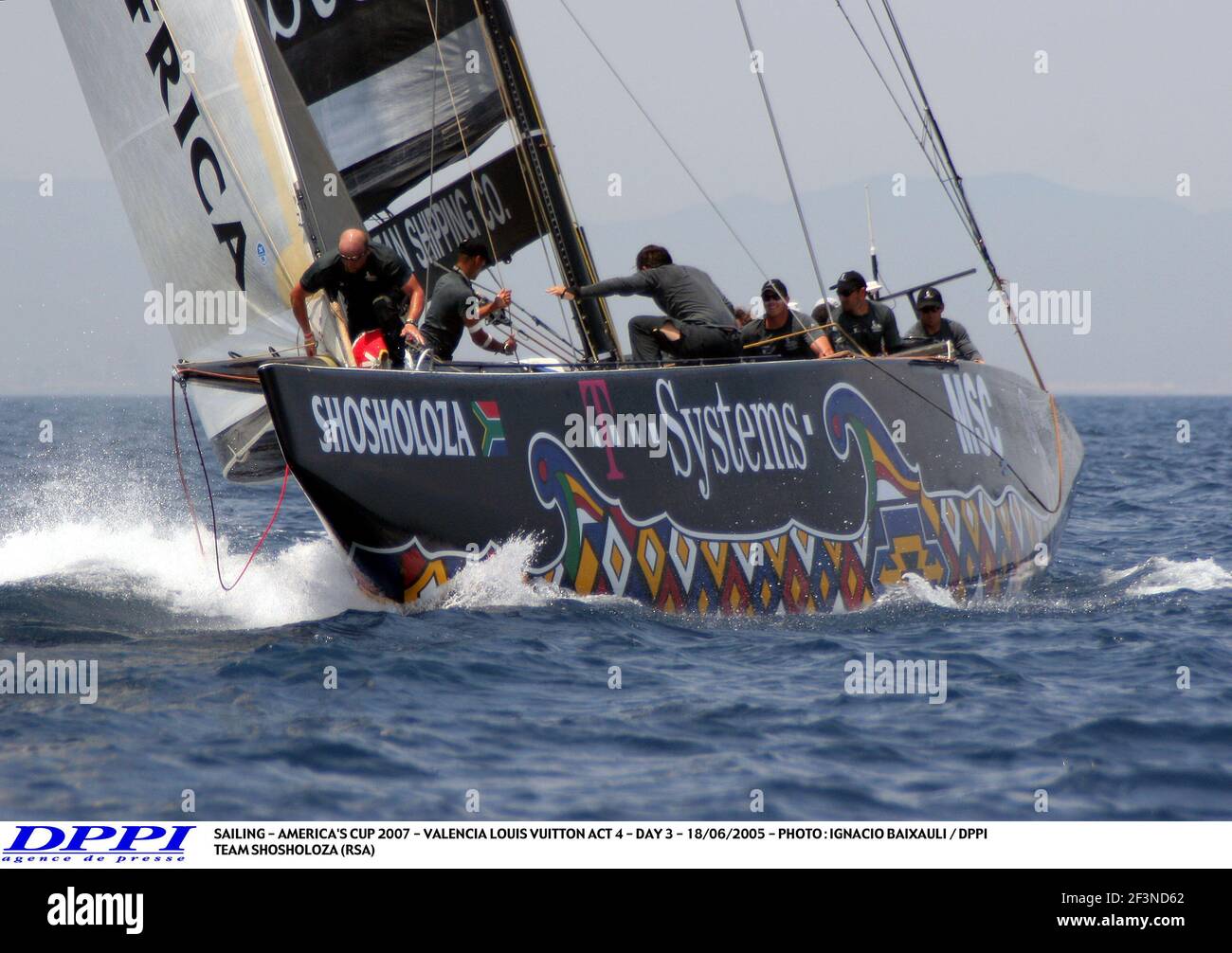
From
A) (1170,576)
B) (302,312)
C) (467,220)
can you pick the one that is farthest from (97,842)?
(1170,576)

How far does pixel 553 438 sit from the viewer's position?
623 centimetres

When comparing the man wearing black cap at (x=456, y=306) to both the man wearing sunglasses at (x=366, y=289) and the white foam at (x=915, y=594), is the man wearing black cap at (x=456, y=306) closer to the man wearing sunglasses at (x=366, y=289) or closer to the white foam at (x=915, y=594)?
the man wearing sunglasses at (x=366, y=289)

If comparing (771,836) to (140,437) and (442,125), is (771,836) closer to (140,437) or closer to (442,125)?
(442,125)

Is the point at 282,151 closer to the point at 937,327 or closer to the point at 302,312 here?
the point at 302,312

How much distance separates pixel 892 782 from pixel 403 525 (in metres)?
2.51

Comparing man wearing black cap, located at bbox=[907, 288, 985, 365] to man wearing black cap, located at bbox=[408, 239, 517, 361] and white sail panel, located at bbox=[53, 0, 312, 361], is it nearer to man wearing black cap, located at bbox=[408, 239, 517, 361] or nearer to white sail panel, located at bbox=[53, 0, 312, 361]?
man wearing black cap, located at bbox=[408, 239, 517, 361]

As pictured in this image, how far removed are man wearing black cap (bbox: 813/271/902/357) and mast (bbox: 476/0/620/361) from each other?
1412mm

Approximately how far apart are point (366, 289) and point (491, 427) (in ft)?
3.37

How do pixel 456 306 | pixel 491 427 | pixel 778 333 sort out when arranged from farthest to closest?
pixel 778 333 → pixel 456 306 → pixel 491 427

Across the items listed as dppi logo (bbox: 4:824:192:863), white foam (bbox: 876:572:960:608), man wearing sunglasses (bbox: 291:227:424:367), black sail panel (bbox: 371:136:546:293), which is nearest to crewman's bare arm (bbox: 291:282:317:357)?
man wearing sunglasses (bbox: 291:227:424:367)

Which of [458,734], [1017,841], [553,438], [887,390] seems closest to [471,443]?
[553,438]

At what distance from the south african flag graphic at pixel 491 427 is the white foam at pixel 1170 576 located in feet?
13.0

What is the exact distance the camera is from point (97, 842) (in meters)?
3.31
